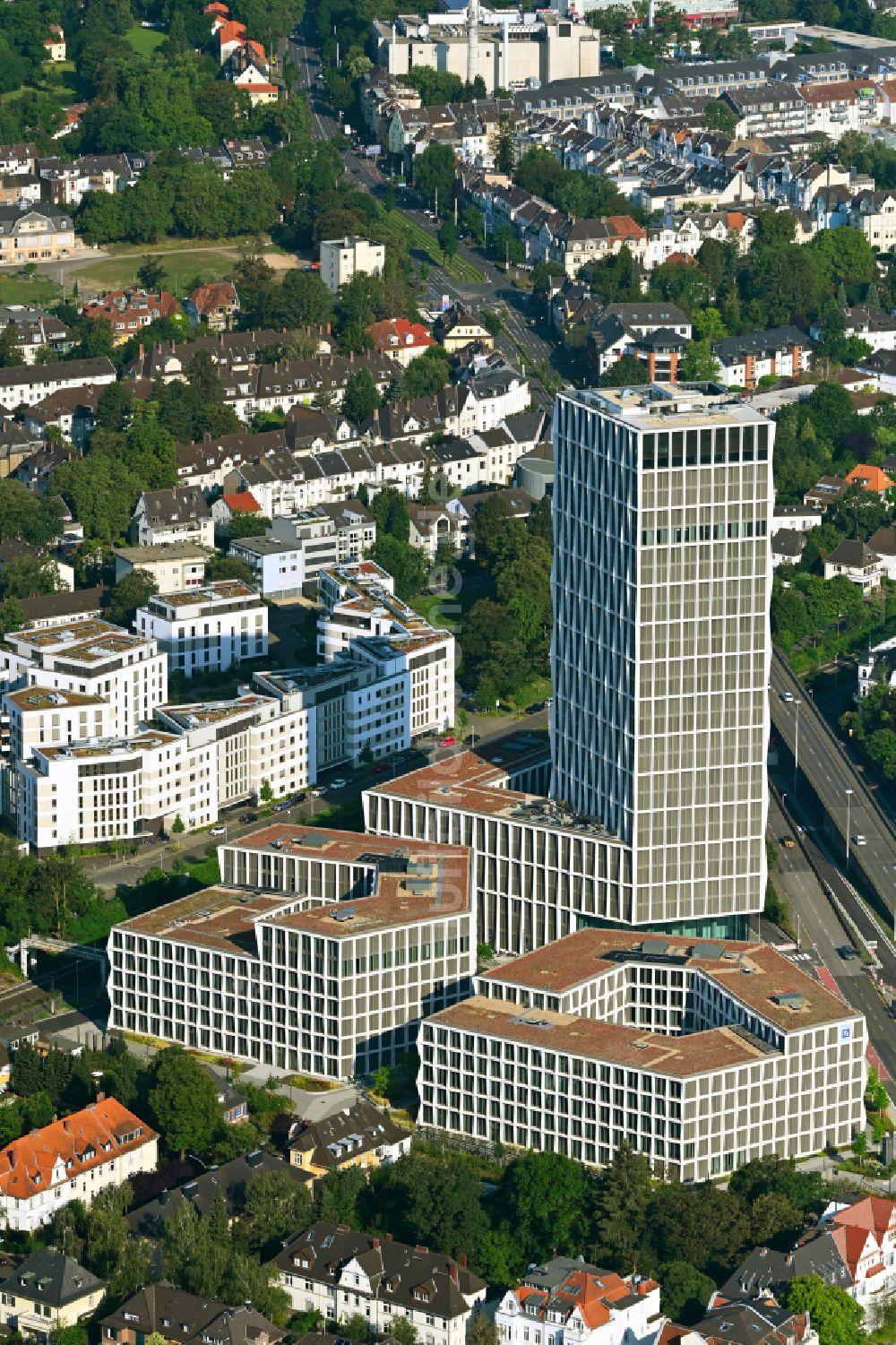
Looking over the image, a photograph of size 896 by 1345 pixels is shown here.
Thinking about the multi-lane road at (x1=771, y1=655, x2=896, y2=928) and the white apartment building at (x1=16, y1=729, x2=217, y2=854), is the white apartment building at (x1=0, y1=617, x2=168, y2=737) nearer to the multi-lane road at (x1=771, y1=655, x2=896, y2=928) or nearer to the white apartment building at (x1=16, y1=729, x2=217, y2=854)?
the white apartment building at (x1=16, y1=729, x2=217, y2=854)

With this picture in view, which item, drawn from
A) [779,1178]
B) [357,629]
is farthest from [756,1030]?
[357,629]

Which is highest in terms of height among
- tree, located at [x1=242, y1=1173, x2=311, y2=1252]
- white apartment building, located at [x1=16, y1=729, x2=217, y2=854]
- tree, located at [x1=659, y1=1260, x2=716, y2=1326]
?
white apartment building, located at [x1=16, y1=729, x2=217, y2=854]

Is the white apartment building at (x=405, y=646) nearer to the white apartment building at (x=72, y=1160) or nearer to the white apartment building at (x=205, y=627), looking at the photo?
the white apartment building at (x=205, y=627)

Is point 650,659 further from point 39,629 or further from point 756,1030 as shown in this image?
point 39,629

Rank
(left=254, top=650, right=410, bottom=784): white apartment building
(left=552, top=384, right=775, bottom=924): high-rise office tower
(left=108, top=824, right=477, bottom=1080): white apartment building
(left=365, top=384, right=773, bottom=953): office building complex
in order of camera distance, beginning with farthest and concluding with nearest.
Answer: (left=254, top=650, right=410, bottom=784): white apartment building < (left=108, top=824, right=477, bottom=1080): white apartment building < (left=365, top=384, right=773, bottom=953): office building complex < (left=552, top=384, right=775, bottom=924): high-rise office tower

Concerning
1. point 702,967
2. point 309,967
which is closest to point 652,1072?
point 702,967

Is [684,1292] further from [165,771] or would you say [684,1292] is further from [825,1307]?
[165,771]

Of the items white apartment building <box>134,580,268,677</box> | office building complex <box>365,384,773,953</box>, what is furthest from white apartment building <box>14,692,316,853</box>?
office building complex <box>365,384,773,953</box>
